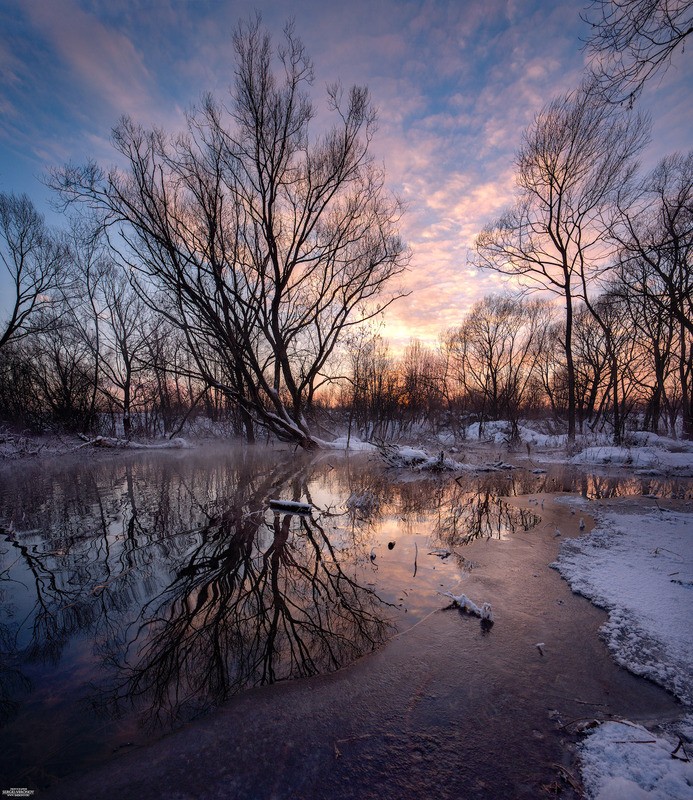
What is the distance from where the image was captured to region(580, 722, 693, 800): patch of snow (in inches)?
52.9

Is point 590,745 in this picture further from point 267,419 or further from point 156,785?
point 267,419

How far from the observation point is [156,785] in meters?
1.41

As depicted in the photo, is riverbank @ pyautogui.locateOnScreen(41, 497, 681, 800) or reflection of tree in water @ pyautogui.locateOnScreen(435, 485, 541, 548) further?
reflection of tree in water @ pyautogui.locateOnScreen(435, 485, 541, 548)

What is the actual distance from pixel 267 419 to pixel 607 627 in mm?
12092

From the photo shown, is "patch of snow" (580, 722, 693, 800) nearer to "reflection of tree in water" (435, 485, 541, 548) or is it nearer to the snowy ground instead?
the snowy ground

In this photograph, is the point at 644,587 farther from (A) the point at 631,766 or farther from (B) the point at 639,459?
(B) the point at 639,459

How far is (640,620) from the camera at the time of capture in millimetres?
2668

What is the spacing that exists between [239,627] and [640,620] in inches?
120

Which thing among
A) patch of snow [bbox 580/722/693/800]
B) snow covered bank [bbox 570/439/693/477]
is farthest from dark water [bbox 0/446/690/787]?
snow covered bank [bbox 570/439/693/477]

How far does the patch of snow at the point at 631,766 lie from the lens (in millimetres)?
1345

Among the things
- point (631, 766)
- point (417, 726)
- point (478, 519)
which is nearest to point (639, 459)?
point (478, 519)

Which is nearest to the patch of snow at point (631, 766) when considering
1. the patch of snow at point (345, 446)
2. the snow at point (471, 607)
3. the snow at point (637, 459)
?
the snow at point (471, 607)

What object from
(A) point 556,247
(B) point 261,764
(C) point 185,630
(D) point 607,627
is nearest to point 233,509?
(C) point 185,630

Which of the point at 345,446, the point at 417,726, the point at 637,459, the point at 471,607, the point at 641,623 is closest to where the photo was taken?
the point at 417,726
